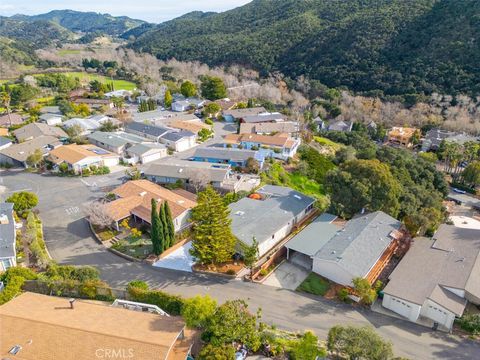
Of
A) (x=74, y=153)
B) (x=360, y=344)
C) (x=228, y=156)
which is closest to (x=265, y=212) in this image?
(x=360, y=344)

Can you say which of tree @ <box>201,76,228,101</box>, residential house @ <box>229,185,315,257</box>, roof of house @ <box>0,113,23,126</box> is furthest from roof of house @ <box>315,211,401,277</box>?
roof of house @ <box>0,113,23,126</box>

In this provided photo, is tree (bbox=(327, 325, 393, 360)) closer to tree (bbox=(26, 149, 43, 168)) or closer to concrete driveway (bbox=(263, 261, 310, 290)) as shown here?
concrete driveway (bbox=(263, 261, 310, 290))

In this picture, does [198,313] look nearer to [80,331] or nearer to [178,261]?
[80,331]

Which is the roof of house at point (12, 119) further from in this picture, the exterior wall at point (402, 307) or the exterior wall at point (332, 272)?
the exterior wall at point (402, 307)

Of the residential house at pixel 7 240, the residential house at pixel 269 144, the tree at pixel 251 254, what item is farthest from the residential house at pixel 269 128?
the residential house at pixel 7 240

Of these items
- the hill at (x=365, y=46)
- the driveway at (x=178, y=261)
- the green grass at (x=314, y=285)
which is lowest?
the green grass at (x=314, y=285)

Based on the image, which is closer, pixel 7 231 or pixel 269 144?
pixel 7 231

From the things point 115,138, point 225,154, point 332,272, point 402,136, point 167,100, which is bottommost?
point 332,272
